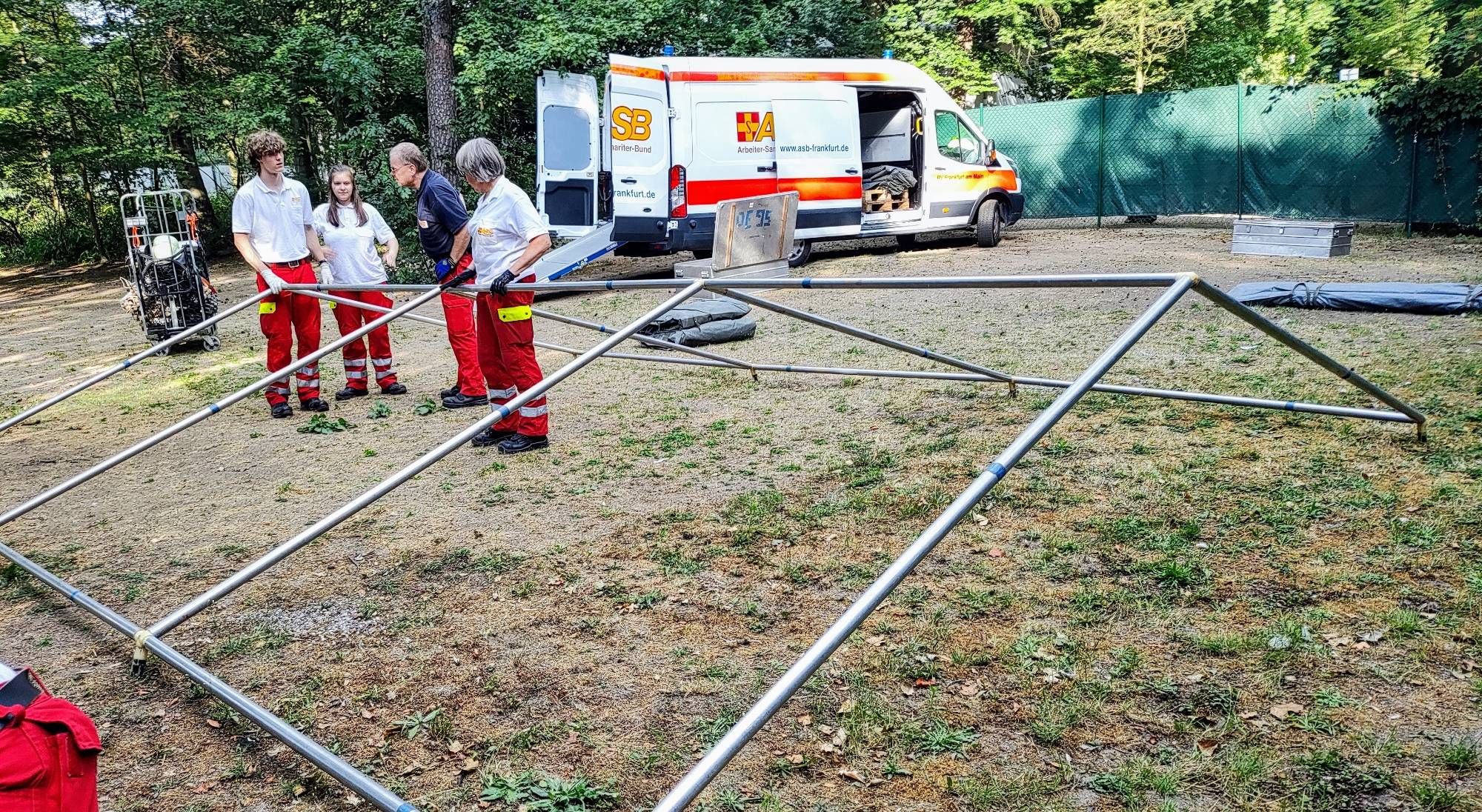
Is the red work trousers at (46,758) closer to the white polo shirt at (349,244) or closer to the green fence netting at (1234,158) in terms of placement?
the white polo shirt at (349,244)

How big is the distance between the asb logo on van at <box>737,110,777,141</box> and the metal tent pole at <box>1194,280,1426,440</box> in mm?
8911

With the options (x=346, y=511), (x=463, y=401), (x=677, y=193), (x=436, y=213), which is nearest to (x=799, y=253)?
(x=677, y=193)

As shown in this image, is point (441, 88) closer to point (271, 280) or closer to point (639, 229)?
point (639, 229)

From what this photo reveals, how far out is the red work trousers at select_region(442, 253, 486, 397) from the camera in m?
7.00

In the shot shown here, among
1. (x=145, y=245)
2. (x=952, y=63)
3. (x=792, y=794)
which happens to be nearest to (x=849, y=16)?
(x=952, y=63)

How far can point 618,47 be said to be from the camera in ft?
48.9

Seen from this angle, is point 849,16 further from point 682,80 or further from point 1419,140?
point 1419,140

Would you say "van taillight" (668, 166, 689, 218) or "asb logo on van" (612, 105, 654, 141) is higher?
"asb logo on van" (612, 105, 654, 141)

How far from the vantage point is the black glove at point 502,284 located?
17.1ft

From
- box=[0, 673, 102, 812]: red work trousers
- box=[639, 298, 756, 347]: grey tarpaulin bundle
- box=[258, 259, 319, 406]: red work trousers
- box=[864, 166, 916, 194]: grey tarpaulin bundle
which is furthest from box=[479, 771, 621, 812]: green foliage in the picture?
box=[864, 166, 916, 194]: grey tarpaulin bundle

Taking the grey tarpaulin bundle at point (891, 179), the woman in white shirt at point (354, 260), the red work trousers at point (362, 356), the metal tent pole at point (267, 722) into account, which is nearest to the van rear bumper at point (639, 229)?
the woman in white shirt at point (354, 260)

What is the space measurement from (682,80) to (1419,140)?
1050 centimetres

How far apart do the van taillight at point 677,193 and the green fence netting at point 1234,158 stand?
30.9 feet

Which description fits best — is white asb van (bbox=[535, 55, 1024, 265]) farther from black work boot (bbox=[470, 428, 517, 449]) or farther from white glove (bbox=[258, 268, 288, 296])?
black work boot (bbox=[470, 428, 517, 449])
